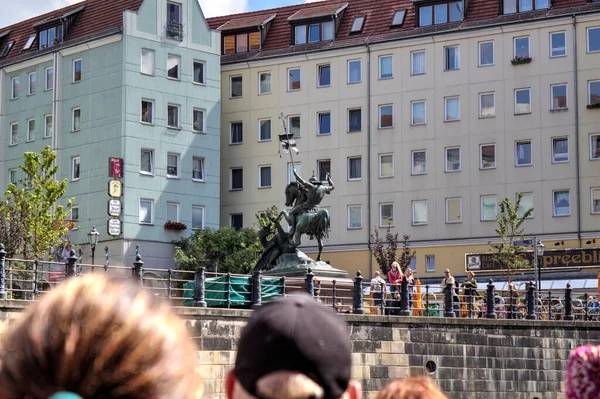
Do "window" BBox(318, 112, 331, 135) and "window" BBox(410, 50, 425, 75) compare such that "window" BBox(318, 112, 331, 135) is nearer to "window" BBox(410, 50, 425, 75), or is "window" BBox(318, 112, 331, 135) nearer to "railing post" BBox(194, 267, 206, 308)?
"window" BBox(410, 50, 425, 75)

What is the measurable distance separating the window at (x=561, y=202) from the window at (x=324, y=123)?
11145 mm

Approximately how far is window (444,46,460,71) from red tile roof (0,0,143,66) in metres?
13.6

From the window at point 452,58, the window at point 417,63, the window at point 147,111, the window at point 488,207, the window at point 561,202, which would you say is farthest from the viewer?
the window at point 417,63

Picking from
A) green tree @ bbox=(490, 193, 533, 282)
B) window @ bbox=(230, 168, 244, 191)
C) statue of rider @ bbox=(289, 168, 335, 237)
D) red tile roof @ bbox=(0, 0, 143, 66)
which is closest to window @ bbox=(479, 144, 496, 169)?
green tree @ bbox=(490, 193, 533, 282)

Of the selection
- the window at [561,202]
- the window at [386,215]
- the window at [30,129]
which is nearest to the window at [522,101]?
the window at [561,202]

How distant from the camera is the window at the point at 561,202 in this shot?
64.1 m

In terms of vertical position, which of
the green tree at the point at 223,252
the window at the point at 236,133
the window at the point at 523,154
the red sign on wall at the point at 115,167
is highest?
the window at the point at 236,133

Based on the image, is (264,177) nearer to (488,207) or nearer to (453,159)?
(453,159)

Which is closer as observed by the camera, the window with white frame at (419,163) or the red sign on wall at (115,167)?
the red sign on wall at (115,167)

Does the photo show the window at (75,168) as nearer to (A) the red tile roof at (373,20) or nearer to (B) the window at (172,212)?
(B) the window at (172,212)

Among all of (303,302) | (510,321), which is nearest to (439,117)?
(510,321)

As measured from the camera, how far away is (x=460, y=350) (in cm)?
3547

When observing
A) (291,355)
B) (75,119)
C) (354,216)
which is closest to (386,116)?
Result: (354,216)

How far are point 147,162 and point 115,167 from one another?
2.80m
